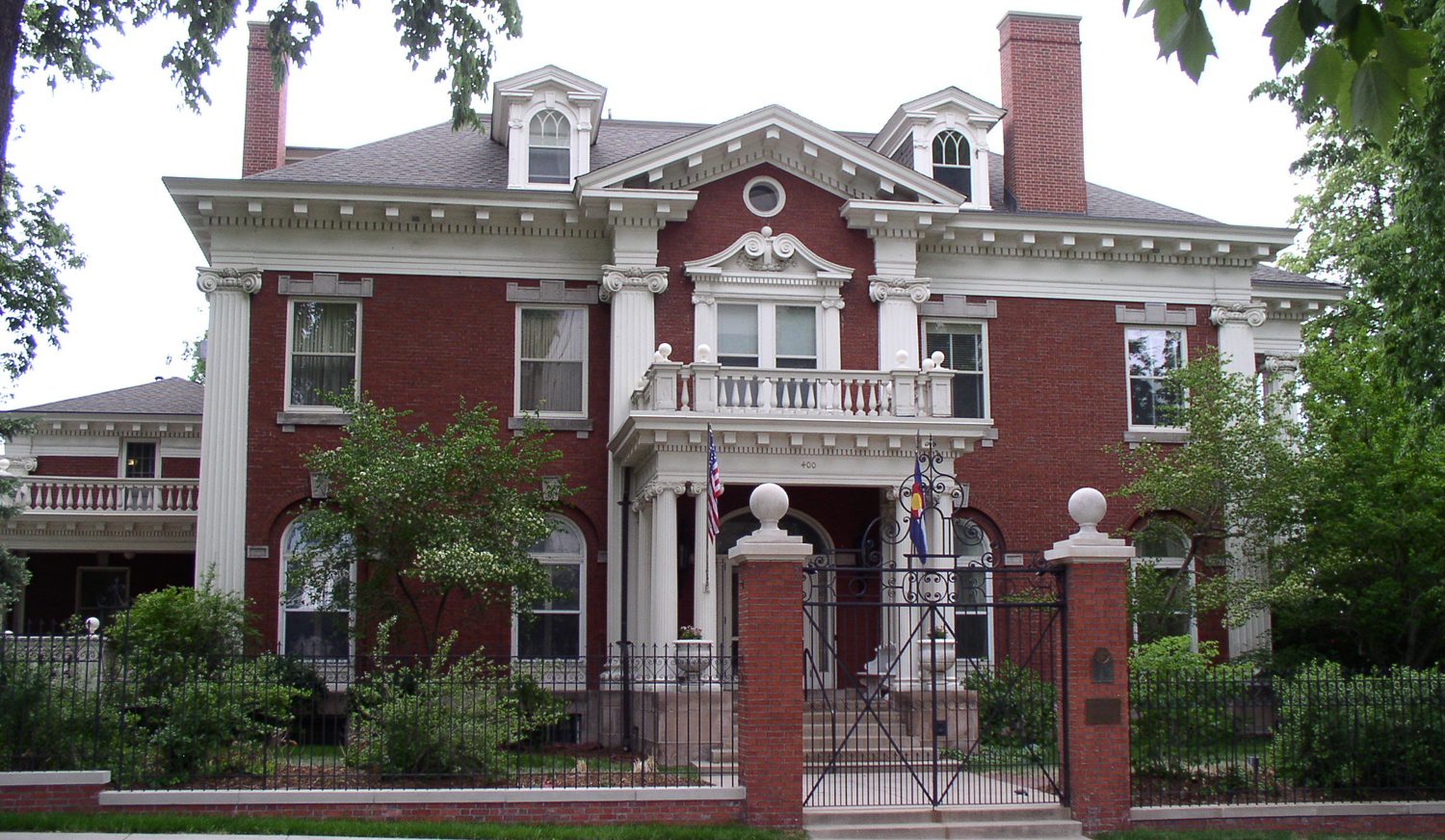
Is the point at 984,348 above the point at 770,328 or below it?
below

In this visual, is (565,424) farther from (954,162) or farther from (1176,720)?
(1176,720)

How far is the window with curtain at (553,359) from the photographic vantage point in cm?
2470

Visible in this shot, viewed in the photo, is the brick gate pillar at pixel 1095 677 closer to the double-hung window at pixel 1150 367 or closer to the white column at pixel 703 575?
the white column at pixel 703 575

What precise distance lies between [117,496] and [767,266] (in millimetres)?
16003

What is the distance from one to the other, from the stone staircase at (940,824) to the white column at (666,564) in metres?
7.62

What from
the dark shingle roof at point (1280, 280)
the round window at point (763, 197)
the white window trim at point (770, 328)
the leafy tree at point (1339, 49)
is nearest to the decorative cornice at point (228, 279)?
the white window trim at point (770, 328)

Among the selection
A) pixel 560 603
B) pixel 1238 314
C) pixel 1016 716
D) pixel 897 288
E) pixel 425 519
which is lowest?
pixel 1016 716

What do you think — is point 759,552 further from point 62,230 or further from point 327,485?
point 62,230

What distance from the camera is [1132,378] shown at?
2628cm

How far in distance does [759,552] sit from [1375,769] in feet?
22.9

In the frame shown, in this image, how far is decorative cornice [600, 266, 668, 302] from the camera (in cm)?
2397

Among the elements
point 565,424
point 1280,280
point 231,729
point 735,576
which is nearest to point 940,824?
point 231,729

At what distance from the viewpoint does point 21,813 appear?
13172mm

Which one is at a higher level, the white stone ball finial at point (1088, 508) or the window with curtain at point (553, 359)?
the window with curtain at point (553, 359)
